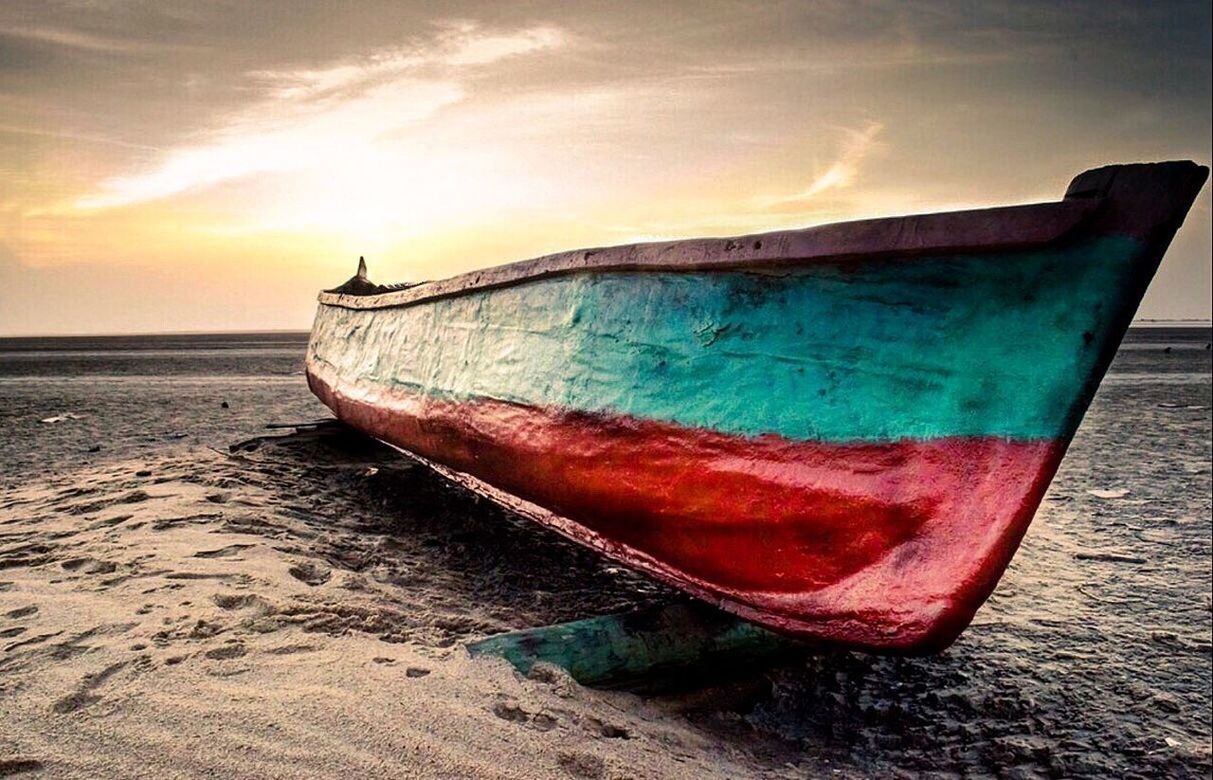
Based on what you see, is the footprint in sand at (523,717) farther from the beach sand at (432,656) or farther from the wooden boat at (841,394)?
the wooden boat at (841,394)

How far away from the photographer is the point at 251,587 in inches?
107

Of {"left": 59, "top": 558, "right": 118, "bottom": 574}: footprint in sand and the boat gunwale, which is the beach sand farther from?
the boat gunwale

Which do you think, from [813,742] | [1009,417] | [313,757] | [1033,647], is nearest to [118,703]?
[313,757]

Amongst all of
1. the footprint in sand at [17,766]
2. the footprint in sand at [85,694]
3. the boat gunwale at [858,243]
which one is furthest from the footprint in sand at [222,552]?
the boat gunwale at [858,243]

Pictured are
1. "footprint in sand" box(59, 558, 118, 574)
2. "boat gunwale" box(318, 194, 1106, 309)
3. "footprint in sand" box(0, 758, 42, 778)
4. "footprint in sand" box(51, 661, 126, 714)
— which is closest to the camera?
"footprint in sand" box(0, 758, 42, 778)

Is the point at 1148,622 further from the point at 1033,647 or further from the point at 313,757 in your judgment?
the point at 313,757

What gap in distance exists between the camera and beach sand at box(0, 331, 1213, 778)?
6.06 feet

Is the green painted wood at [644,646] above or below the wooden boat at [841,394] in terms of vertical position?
below

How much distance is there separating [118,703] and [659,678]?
5.30 feet

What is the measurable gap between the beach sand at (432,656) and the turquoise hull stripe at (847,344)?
98cm

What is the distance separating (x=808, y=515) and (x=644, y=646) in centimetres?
78

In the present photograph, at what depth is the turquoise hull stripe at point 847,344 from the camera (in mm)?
2016

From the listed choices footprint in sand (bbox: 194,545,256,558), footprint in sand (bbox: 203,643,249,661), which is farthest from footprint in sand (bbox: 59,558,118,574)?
footprint in sand (bbox: 203,643,249,661)

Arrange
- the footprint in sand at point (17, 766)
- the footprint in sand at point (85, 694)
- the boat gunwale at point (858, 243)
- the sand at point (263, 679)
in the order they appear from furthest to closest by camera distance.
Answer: the boat gunwale at point (858, 243) → the footprint in sand at point (85, 694) → the sand at point (263, 679) → the footprint in sand at point (17, 766)
